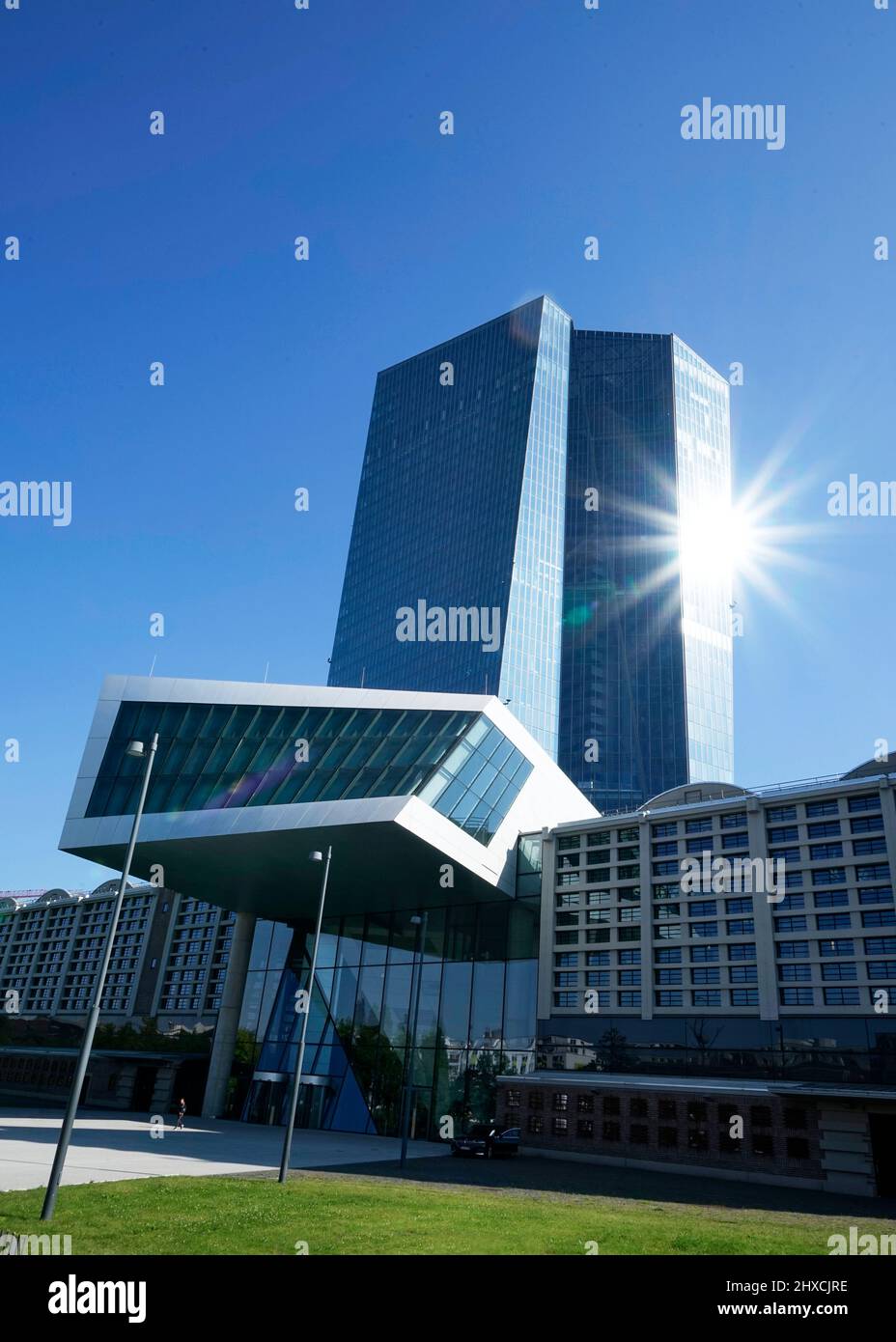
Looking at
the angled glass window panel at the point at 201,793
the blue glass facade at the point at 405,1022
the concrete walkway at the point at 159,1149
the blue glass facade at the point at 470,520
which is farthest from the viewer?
the blue glass facade at the point at 470,520

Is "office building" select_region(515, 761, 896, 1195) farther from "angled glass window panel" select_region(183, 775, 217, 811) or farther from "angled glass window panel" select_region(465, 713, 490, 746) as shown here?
"angled glass window panel" select_region(183, 775, 217, 811)

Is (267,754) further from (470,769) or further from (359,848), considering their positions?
(470,769)

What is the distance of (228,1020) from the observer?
5178cm

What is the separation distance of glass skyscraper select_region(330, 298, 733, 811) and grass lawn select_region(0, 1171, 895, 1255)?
98854 millimetres

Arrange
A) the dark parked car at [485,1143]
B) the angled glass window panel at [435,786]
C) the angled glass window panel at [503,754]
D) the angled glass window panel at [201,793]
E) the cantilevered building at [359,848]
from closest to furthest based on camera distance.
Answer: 1. the dark parked car at [485,1143]
2. the angled glass window panel at [435,786]
3. the cantilevered building at [359,848]
4. the angled glass window panel at [201,793]
5. the angled glass window panel at [503,754]

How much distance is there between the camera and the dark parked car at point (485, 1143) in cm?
3447

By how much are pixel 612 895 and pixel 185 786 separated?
20350mm

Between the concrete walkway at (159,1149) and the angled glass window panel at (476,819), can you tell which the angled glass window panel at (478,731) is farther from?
the concrete walkway at (159,1149)

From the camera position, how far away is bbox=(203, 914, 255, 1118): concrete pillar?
165 feet

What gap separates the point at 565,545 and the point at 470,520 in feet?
66.6

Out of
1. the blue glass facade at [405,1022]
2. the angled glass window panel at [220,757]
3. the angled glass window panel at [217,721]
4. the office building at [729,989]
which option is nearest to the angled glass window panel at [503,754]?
the office building at [729,989]

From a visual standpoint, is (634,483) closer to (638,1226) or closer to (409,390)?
(409,390)

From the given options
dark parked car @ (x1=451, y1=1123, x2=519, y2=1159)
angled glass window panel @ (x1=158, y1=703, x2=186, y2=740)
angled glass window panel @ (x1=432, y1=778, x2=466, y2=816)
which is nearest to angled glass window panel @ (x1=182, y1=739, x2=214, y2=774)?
angled glass window panel @ (x1=158, y1=703, x2=186, y2=740)

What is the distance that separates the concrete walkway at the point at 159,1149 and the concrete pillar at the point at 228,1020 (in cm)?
297
